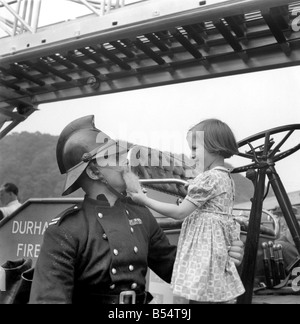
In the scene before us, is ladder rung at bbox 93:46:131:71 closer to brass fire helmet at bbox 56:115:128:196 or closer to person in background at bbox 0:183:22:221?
brass fire helmet at bbox 56:115:128:196

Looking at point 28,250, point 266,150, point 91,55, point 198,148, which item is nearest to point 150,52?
point 91,55

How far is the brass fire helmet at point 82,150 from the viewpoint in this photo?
4.90 ft

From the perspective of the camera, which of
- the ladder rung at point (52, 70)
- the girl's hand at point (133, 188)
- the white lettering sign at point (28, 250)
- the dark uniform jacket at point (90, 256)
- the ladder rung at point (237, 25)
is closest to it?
the dark uniform jacket at point (90, 256)

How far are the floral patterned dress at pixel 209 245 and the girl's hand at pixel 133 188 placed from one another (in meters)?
0.15

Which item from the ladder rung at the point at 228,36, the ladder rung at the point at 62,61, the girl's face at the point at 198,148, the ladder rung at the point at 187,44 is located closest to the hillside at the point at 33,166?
the ladder rung at the point at 62,61

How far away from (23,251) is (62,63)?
82 centimetres

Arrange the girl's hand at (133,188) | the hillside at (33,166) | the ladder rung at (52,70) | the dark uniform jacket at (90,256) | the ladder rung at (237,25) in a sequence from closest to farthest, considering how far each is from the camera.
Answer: the dark uniform jacket at (90,256)
the girl's hand at (133,188)
the ladder rung at (237,25)
the hillside at (33,166)
the ladder rung at (52,70)

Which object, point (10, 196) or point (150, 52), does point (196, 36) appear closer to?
point (150, 52)

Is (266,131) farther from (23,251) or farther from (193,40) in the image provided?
(23,251)

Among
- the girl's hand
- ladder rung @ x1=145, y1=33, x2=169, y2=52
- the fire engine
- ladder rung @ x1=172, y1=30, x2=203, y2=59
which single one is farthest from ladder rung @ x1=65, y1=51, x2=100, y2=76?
the girl's hand

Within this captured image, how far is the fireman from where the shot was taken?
134 cm

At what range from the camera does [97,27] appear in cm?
178

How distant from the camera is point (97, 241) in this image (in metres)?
1.41

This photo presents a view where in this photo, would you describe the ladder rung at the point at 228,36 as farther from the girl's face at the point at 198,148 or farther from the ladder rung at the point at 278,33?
the girl's face at the point at 198,148
